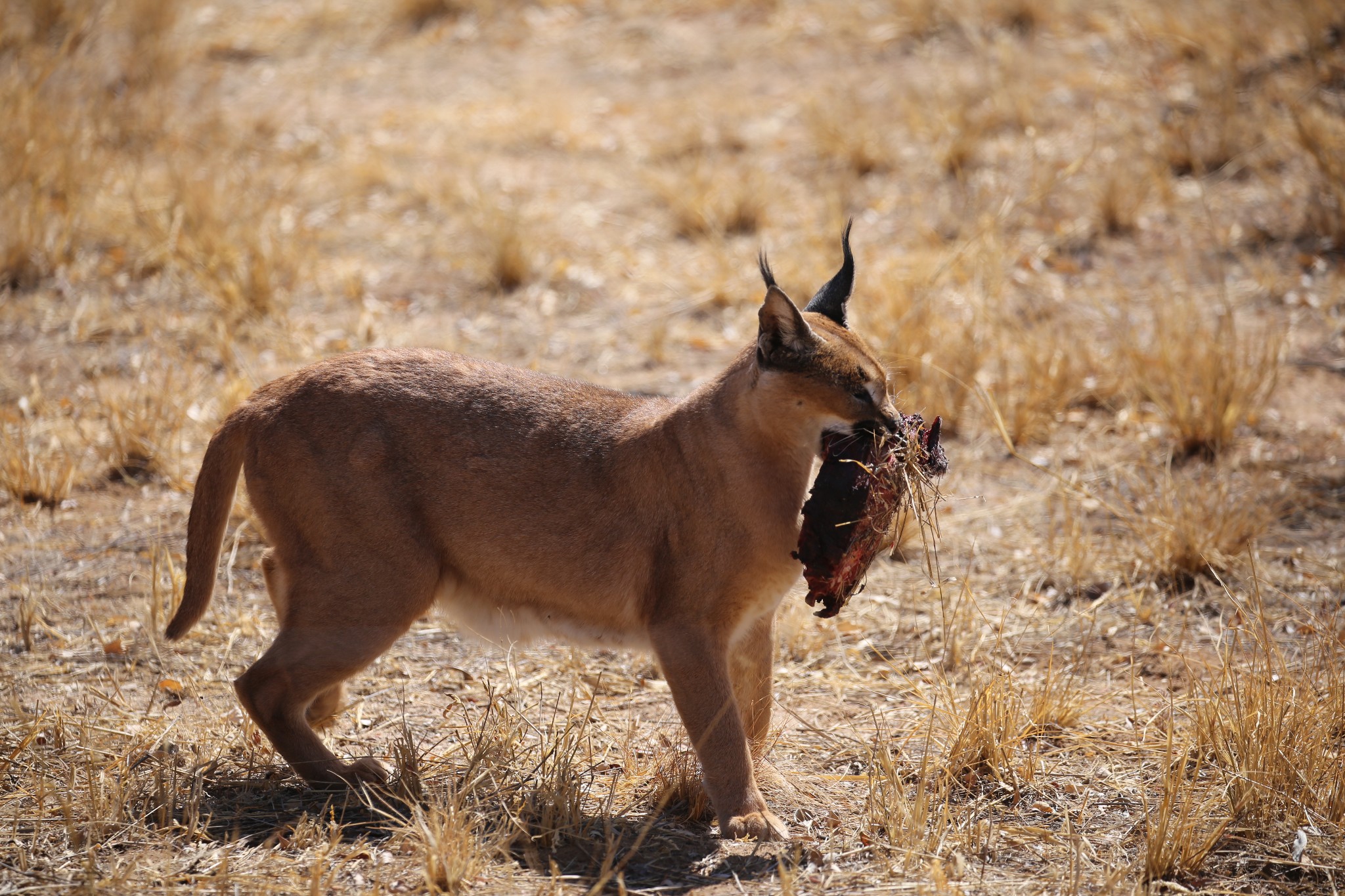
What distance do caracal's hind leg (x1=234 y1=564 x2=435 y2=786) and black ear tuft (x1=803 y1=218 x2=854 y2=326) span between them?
64.2 inches

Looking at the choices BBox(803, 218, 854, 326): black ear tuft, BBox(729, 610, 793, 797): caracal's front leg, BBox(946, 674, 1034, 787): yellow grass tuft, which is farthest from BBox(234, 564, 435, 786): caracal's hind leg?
BBox(946, 674, 1034, 787): yellow grass tuft

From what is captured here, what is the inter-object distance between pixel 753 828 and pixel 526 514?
124cm

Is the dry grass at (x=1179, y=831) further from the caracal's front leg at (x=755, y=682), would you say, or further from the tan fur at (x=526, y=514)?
the caracal's front leg at (x=755, y=682)

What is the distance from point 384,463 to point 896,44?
9.26 meters

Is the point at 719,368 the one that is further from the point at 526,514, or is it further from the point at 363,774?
the point at 363,774

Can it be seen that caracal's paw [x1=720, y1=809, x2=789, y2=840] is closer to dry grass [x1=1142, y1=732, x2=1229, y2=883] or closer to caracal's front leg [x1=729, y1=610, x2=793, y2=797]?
caracal's front leg [x1=729, y1=610, x2=793, y2=797]

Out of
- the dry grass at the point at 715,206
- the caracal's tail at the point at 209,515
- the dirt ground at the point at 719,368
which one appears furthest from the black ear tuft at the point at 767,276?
the dry grass at the point at 715,206

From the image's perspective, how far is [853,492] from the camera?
377cm

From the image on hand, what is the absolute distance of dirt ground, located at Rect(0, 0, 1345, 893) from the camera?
3.84m

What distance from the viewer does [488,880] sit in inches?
141

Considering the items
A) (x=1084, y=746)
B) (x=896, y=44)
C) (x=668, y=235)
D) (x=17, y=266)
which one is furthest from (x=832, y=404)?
(x=896, y=44)

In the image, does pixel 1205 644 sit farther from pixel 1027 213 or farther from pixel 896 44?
pixel 896 44

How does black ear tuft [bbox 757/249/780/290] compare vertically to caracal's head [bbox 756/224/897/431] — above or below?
above

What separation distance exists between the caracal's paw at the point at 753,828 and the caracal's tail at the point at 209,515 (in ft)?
6.18
